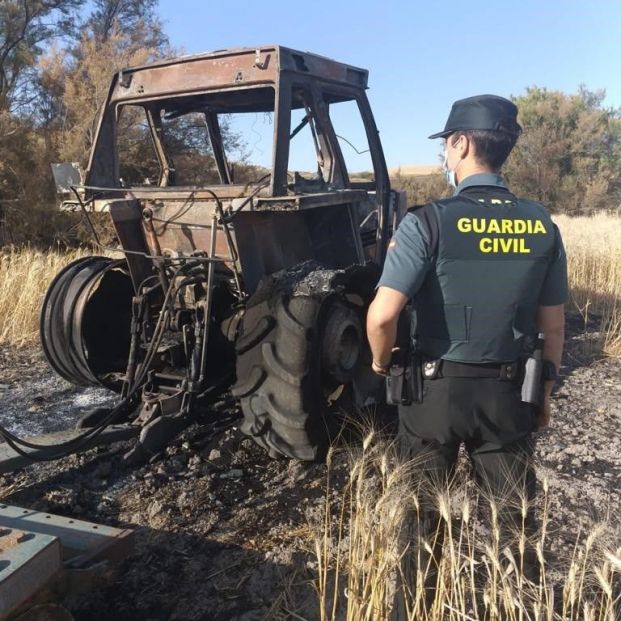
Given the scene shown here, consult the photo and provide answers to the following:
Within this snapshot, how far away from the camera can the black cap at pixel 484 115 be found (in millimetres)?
2322

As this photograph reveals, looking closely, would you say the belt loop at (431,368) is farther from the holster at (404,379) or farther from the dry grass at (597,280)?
the dry grass at (597,280)

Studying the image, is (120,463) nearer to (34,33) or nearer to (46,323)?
(46,323)

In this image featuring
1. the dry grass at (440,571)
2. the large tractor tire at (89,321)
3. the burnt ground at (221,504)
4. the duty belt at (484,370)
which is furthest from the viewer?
the large tractor tire at (89,321)

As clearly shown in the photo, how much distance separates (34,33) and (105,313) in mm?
14298

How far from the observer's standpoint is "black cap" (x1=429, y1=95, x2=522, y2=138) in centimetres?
232

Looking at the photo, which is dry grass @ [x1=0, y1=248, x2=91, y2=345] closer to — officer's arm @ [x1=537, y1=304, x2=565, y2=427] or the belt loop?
the belt loop

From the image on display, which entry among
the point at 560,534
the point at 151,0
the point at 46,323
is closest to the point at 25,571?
the point at 560,534

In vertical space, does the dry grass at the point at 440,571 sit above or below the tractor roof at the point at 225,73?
below

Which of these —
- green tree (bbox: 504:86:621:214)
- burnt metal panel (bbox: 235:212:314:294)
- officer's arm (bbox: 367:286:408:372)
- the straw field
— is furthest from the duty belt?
green tree (bbox: 504:86:621:214)

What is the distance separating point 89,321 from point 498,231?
9.94ft

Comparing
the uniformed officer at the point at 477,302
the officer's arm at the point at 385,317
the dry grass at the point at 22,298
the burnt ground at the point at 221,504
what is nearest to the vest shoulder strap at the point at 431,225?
the uniformed officer at the point at 477,302

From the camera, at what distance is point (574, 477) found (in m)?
3.70

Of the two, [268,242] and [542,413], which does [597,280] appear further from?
[542,413]

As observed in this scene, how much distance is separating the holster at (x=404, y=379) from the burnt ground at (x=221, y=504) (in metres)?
0.56
